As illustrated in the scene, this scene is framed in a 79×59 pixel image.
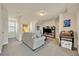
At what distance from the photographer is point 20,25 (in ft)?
7.09

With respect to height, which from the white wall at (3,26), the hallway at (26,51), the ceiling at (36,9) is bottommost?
the hallway at (26,51)

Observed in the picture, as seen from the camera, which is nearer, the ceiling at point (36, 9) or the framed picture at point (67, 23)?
the ceiling at point (36, 9)

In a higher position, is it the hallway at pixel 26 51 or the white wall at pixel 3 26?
the white wall at pixel 3 26

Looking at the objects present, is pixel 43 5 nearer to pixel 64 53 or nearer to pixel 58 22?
pixel 58 22

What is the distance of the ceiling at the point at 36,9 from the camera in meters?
1.95

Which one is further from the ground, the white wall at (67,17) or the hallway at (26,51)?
the white wall at (67,17)

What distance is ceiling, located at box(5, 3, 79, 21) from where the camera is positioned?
1.95 meters

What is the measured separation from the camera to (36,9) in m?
2.05

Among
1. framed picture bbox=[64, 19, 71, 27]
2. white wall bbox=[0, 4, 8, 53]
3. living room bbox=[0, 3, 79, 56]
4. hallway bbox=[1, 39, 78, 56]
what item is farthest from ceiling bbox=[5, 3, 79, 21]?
hallway bbox=[1, 39, 78, 56]

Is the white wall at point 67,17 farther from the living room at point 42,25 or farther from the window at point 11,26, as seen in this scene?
the window at point 11,26

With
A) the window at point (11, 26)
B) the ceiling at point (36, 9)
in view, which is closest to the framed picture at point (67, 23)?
the ceiling at point (36, 9)

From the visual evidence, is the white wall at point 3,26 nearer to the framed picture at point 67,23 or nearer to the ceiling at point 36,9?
the ceiling at point 36,9

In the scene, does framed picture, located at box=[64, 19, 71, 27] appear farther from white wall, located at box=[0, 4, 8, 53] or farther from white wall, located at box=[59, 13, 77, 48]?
white wall, located at box=[0, 4, 8, 53]

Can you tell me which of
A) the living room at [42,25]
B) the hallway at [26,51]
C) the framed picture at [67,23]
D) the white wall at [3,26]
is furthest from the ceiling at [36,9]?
the hallway at [26,51]
